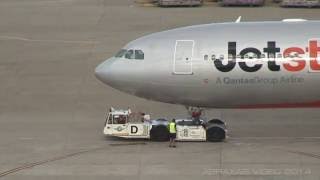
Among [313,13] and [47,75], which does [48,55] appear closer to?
[47,75]

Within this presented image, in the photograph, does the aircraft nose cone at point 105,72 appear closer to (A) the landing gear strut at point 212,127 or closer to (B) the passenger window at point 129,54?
(B) the passenger window at point 129,54

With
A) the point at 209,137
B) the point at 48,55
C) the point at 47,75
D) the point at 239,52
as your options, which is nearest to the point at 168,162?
the point at 209,137

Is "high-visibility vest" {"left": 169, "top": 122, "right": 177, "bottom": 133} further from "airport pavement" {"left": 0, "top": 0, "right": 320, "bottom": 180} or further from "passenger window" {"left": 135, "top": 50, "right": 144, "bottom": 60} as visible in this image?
"passenger window" {"left": 135, "top": 50, "right": 144, "bottom": 60}

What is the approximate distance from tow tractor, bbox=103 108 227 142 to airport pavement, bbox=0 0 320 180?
36 cm

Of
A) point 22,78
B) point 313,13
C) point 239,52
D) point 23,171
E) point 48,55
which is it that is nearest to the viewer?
point 23,171

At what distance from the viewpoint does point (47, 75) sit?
39.3 metres

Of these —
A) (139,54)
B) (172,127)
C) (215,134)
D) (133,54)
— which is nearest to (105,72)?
(133,54)

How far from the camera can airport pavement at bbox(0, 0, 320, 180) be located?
2550 centimetres

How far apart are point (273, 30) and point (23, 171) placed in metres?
10.9

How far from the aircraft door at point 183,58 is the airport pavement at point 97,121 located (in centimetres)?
304

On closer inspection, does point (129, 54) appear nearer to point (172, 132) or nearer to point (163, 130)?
point (163, 130)

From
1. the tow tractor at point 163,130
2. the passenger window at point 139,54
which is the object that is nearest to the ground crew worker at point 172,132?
the tow tractor at point 163,130

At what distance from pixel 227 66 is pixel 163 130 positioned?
3.81 m

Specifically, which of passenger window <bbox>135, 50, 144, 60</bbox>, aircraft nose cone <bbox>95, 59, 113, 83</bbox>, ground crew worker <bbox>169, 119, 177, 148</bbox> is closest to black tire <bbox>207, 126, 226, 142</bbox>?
ground crew worker <bbox>169, 119, 177, 148</bbox>
